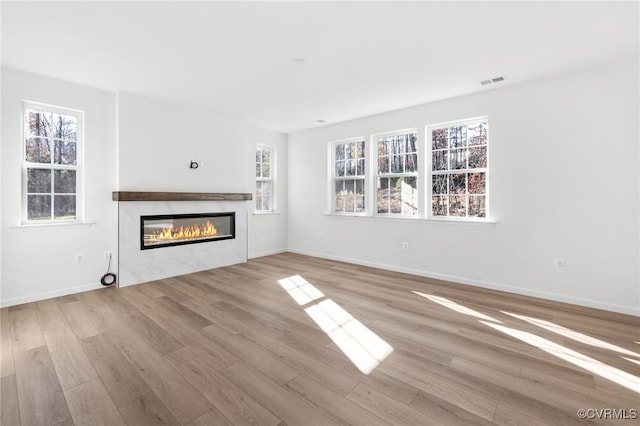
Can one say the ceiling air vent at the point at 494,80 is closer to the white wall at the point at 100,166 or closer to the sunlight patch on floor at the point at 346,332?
the sunlight patch on floor at the point at 346,332

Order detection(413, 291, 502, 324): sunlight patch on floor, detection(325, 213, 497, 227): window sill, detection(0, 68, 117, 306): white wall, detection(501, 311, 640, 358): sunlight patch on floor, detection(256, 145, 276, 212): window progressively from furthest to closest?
detection(256, 145, 276, 212): window
detection(325, 213, 497, 227): window sill
detection(0, 68, 117, 306): white wall
detection(413, 291, 502, 324): sunlight patch on floor
detection(501, 311, 640, 358): sunlight patch on floor

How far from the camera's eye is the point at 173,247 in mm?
4488

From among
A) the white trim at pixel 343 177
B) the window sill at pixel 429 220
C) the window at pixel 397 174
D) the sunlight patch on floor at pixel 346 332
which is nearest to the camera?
the sunlight patch on floor at pixel 346 332

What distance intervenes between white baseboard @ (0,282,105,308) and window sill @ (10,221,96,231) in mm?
781

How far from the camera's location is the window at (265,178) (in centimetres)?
604

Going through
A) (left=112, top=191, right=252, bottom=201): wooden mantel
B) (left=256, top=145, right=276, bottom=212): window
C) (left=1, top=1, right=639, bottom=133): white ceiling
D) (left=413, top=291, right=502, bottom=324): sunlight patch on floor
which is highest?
(left=1, top=1, right=639, bottom=133): white ceiling

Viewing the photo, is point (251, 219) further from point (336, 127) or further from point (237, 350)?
point (237, 350)

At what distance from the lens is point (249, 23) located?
2379mm

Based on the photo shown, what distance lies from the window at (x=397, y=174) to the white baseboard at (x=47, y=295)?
4420 mm

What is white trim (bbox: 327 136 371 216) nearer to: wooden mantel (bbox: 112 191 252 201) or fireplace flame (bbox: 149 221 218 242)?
wooden mantel (bbox: 112 191 252 201)

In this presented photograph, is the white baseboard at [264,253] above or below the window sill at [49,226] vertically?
below

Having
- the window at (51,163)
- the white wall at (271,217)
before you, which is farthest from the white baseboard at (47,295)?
the white wall at (271,217)

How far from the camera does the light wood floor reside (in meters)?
1.65

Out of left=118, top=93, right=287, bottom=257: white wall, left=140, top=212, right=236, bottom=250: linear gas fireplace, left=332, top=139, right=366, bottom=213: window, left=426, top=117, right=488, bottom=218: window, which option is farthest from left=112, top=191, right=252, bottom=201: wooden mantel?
left=426, top=117, right=488, bottom=218: window
